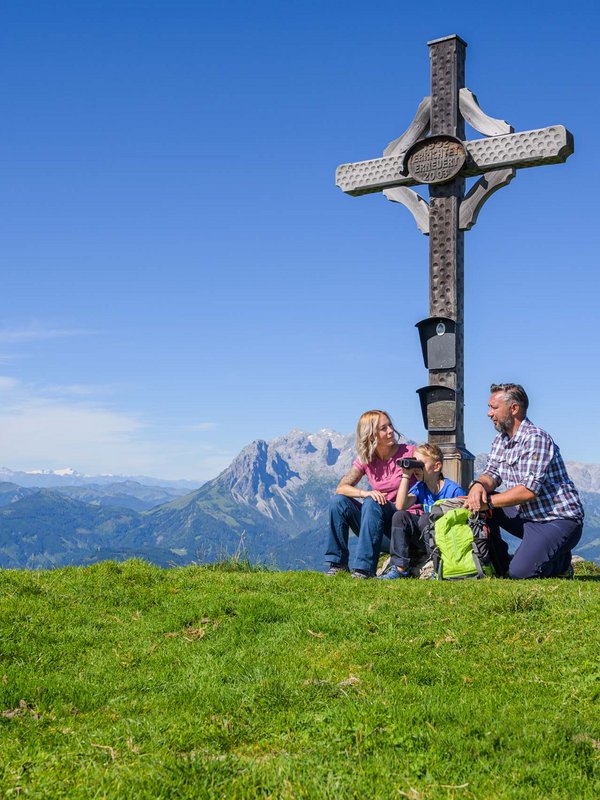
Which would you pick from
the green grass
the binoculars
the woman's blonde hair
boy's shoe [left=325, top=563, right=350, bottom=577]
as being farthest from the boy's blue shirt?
the green grass

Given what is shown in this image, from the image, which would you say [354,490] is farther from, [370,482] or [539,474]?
[539,474]

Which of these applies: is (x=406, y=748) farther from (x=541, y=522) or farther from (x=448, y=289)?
(x=448, y=289)

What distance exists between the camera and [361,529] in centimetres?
1103

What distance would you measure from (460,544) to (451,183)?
6059 millimetres

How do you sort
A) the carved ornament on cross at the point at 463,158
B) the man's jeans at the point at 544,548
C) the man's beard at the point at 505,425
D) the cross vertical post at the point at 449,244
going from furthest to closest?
the cross vertical post at the point at 449,244
the carved ornament on cross at the point at 463,158
the man's beard at the point at 505,425
the man's jeans at the point at 544,548

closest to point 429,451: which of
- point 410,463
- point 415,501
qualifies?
point 410,463

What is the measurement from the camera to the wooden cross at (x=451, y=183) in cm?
1243

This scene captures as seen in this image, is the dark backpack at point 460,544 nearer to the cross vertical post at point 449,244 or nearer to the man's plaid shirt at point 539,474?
the man's plaid shirt at point 539,474

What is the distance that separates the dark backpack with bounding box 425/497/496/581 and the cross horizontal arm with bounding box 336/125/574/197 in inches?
218

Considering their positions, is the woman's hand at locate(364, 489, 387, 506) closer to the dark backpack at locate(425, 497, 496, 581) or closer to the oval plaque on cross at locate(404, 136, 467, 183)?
the dark backpack at locate(425, 497, 496, 581)

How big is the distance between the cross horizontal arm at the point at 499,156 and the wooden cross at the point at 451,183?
15 millimetres

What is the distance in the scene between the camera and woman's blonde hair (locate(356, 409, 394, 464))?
11.5m

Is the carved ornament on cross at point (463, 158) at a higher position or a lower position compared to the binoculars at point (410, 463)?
higher

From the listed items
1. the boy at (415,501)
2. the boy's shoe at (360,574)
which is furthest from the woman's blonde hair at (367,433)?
the boy's shoe at (360,574)
